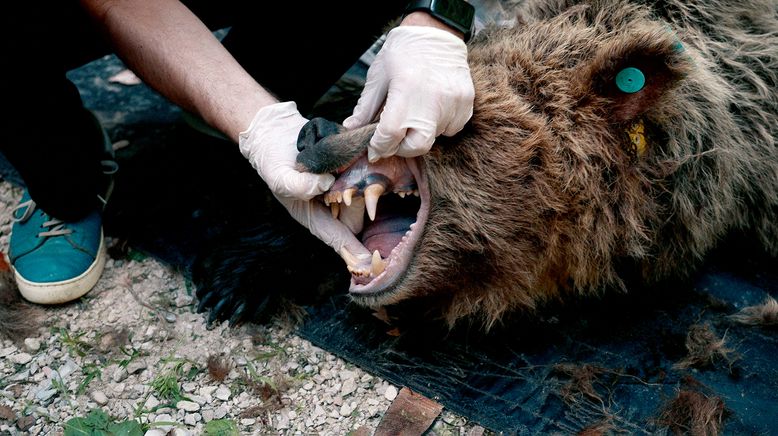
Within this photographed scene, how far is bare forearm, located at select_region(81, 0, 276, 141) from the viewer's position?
86.2 inches

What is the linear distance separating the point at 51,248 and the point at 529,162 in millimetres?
1805

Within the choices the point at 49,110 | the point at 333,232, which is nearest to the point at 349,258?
the point at 333,232

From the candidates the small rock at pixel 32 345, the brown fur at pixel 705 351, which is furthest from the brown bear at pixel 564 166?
the small rock at pixel 32 345

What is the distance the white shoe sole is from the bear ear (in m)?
1.90

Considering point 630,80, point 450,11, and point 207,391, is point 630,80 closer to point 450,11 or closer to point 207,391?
point 450,11

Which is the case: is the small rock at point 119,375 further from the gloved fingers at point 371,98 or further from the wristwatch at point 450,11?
the wristwatch at point 450,11

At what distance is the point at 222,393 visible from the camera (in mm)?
2203

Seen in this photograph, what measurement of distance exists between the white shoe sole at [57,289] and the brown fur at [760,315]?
2.45 meters

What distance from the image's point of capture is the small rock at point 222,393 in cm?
219

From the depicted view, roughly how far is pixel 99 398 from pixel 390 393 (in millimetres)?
934

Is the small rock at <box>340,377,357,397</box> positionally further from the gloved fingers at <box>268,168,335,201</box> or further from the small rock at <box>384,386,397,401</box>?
the gloved fingers at <box>268,168,335,201</box>

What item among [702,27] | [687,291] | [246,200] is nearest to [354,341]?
[246,200]

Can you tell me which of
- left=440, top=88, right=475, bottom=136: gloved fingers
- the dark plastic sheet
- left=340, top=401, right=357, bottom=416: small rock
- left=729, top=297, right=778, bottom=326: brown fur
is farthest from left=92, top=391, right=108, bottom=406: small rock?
left=729, top=297, right=778, bottom=326: brown fur

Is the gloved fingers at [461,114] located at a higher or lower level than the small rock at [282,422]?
higher
